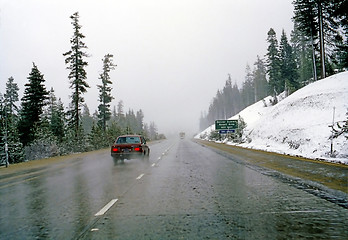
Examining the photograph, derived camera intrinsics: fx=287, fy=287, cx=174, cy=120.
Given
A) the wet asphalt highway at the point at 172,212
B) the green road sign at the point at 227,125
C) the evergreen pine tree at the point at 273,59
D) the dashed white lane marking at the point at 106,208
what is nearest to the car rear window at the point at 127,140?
the wet asphalt highway at the point at 172,212

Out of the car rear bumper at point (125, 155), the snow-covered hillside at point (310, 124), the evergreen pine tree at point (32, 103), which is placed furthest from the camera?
the evergreen pine tree at point (32, 103)

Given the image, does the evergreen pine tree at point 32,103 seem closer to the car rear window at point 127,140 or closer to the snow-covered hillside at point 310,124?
the car rear window at point 127,140

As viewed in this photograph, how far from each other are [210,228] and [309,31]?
45.0m

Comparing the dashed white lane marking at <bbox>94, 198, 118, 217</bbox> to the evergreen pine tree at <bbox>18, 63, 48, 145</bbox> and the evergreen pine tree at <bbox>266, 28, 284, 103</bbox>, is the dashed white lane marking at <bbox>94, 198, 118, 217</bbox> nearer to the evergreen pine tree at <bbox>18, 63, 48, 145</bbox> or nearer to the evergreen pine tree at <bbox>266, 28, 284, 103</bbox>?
the evergreen pine tree at <bbox>18, 63, 48, 145</bbox>

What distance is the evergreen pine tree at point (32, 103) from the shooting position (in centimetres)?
3825

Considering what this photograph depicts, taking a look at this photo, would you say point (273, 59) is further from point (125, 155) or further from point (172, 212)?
point (172, 212)

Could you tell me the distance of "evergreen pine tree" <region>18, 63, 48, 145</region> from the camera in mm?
38250

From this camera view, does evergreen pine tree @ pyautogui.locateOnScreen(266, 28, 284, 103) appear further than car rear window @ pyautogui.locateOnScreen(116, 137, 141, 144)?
Yes

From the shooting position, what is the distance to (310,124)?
85.1ft

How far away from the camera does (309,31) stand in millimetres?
42469

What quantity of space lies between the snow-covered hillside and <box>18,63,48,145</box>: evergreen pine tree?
94.0 ft

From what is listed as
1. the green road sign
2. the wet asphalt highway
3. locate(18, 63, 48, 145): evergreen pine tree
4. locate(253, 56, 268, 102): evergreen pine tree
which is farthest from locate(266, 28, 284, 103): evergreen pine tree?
the wet asphalt highway

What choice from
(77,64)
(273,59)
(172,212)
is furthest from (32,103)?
(273,59)

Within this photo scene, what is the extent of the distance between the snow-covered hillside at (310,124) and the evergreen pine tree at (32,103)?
28.6 meters
